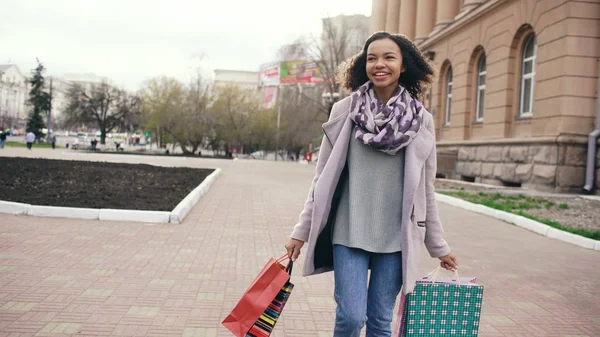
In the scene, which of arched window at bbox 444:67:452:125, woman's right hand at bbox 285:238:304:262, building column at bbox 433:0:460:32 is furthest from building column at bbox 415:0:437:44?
woman's right hand at bbox 285:238:304:262

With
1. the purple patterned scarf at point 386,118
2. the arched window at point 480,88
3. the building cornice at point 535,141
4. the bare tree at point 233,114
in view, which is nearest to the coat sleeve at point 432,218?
the purple patterned scarf at point 386,118

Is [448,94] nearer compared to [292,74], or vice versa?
[448,94]

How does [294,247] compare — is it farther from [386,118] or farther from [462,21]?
[462,21]

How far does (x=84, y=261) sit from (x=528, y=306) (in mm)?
4910

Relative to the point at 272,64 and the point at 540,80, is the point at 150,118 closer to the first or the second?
the point at 272,64

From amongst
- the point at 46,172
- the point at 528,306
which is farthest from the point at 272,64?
the point at 528,306

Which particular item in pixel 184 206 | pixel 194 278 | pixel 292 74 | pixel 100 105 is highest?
pixel 292 74

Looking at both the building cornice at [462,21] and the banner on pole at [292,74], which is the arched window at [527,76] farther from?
the banner on pole at [292,74]

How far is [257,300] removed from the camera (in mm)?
2787

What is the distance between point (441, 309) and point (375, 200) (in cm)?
64

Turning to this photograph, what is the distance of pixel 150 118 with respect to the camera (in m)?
54.6

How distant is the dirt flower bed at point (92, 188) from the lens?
1055 cm

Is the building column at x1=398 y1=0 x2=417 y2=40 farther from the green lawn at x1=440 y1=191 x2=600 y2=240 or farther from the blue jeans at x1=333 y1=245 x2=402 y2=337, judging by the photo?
the blue jeans at x1=333 y1=245 x2=402 y2=337

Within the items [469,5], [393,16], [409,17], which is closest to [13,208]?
[469,5]
